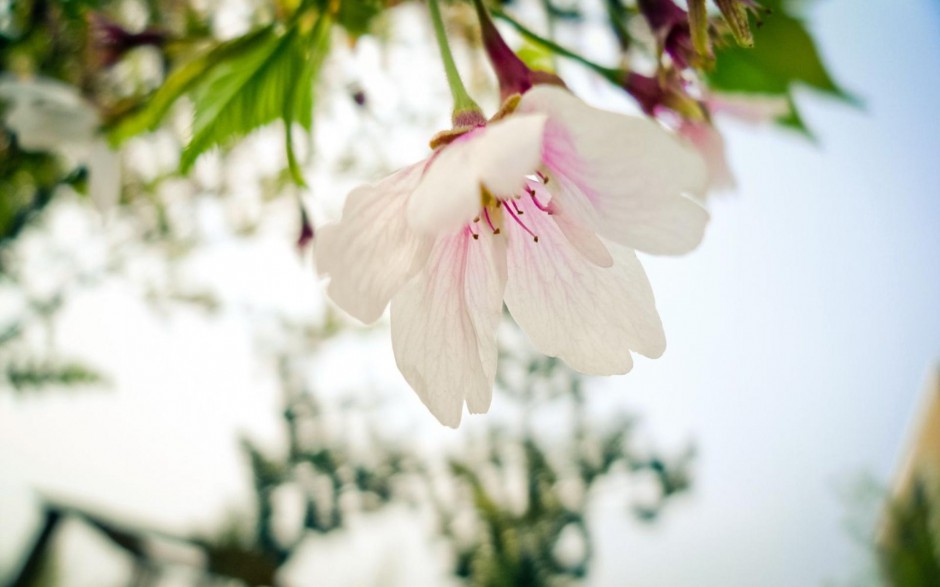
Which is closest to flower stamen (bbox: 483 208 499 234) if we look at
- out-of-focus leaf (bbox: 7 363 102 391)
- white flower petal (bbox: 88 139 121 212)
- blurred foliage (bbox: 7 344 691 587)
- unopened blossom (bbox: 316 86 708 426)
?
unopened blossom (bbox: 316 86 708 426)

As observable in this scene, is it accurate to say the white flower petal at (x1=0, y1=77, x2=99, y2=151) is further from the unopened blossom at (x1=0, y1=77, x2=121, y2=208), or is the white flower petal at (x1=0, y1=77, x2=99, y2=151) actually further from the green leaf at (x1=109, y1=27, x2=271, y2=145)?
the green leaf at (x1=109, y1=27, x2=271, y2=145)

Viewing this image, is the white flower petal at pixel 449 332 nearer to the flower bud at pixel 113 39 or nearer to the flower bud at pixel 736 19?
the flower bud at pixel 736 19

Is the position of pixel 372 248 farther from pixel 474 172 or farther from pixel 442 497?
pixel 442 497

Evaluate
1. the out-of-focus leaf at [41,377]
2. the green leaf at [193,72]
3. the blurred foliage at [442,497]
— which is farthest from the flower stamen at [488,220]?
the blurred foliage at [442,497]

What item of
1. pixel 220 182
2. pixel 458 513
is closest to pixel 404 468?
pixel 458 513

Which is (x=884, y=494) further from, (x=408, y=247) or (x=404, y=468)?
(x=408, y=247)

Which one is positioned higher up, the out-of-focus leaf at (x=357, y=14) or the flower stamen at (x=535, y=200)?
the out-of-focus leaf at (x=357, y=14)

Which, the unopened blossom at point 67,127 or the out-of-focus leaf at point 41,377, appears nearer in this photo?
the unopened blossom at point 67,127
